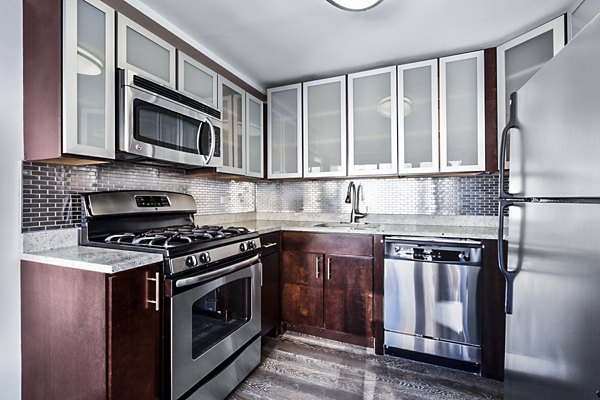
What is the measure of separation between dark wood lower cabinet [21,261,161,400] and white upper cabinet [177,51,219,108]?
123 cm

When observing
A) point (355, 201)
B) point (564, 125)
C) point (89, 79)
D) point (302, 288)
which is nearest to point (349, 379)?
point (302, 288)

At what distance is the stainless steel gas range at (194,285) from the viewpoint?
1.38 metres

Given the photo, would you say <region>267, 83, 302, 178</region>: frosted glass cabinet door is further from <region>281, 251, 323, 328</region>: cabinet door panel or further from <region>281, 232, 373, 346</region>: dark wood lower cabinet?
<region>281, 251, 323, 328</region>: cabinet door panel

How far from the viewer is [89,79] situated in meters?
1.40

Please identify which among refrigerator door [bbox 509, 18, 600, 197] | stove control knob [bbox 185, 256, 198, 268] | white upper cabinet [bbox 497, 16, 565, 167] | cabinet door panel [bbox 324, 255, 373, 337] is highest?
white upper cabinet [bbox 497, 16, 565, 167]

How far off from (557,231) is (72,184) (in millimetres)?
2165

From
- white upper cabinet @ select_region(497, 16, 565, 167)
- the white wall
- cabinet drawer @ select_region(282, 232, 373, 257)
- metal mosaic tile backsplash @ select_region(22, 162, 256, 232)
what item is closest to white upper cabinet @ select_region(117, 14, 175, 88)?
the white wall

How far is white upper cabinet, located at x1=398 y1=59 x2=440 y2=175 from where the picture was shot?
2377 millimetres

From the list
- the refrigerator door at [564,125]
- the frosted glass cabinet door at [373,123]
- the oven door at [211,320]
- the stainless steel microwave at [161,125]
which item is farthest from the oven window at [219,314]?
the refrigerator door at [564,125]

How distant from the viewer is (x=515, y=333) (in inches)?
49.8

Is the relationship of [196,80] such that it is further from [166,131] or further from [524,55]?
[524,55]

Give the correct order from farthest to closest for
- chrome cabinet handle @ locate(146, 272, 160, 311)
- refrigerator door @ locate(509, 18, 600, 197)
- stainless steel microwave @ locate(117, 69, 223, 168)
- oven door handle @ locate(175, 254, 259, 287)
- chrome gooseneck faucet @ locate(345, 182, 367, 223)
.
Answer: chrome gooseneck faucet @ locate(345, 182, 367, 223) → stainless steel microwave @ locate(117, 69, 223, 168) → oven door handle @ locate(175, 254, 259, 287) → chrome cabinet handle @ locate(146, 272, 160, 311) → refrigerator door @ locate(509, 18, 600, 197)

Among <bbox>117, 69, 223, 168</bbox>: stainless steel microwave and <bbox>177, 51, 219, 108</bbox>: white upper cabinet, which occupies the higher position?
<bbox>177, 51, 219, 108</bbox>: white upper cabinet

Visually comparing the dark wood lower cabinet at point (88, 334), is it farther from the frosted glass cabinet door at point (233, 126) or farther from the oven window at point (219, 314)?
the frosted glass cabinet door at point (233, 126)
